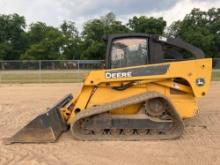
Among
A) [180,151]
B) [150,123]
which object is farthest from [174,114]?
[180,151]

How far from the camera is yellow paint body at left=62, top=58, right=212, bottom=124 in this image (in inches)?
355

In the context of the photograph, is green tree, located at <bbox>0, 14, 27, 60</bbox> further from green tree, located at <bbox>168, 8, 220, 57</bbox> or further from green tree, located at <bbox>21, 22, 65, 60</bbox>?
green tree, located at <bbox>168, 8, 220, 57</bbox>

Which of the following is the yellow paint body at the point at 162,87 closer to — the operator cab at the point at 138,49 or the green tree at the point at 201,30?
the operator cab at the point at 138,49

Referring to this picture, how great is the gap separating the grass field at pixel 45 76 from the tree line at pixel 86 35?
23.1 meters

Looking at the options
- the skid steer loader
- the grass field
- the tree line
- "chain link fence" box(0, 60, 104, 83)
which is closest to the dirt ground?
the skid steer loader

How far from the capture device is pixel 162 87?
9.23 m

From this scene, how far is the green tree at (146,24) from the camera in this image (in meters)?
57.2

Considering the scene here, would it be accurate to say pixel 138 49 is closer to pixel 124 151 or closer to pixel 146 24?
pixel 124 151

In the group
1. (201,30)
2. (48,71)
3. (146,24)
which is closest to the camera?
(48,71)

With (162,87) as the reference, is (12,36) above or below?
above

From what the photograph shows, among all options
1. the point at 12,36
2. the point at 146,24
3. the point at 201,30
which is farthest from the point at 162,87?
the point at 12,36

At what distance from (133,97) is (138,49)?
106 centimetres

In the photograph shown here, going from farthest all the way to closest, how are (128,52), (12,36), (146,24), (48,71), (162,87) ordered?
(12,36) < (146,24) < (48,71) < (128,52) < (162,87)

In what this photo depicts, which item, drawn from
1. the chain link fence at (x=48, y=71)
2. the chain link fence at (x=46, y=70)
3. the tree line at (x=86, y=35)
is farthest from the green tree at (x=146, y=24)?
the chain link fence at (x=46, y=70)
